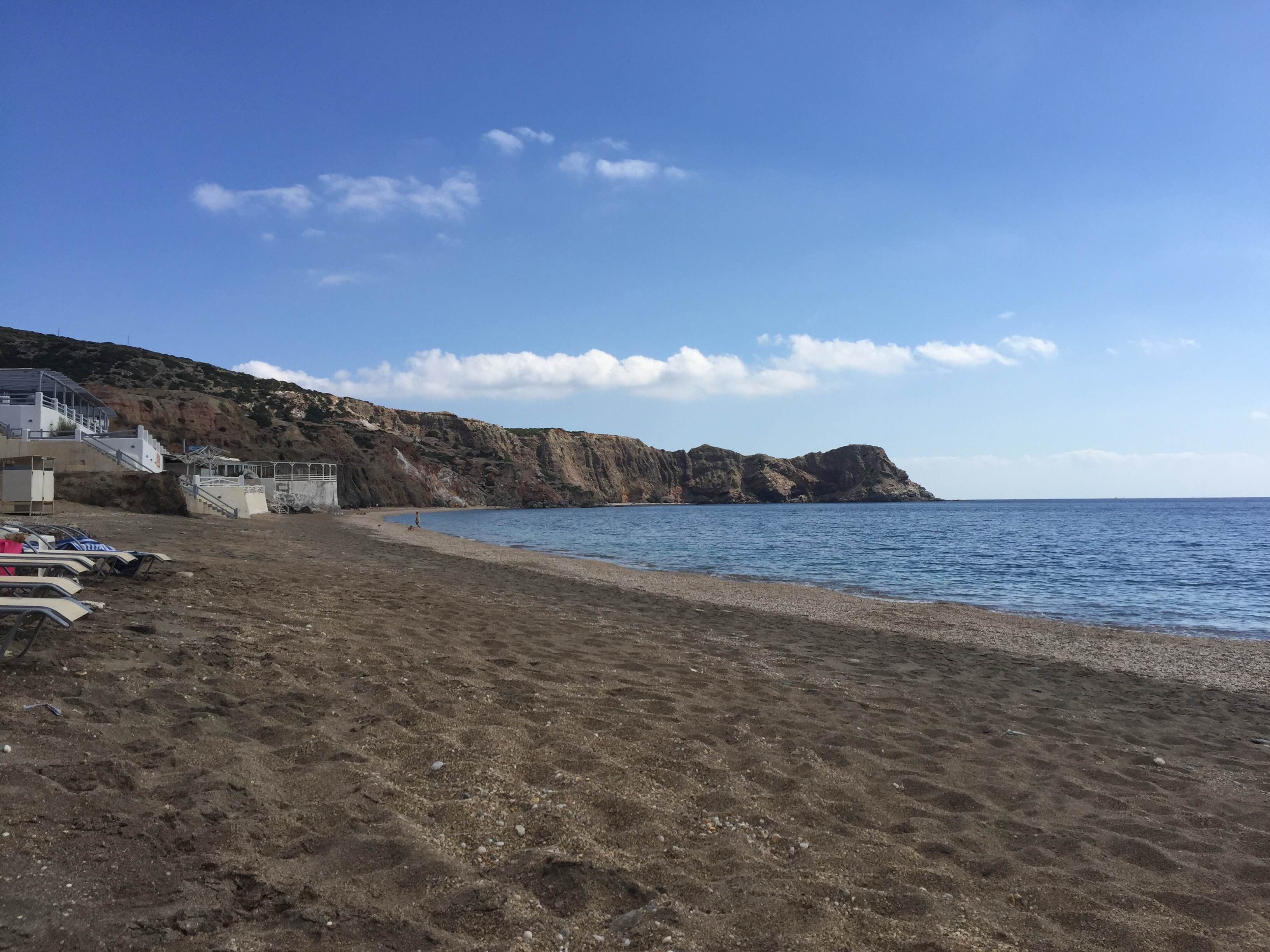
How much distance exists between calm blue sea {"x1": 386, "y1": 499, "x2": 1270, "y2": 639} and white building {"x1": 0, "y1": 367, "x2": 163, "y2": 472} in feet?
50.9

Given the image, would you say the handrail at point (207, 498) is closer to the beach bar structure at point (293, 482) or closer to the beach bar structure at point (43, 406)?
the beach bar structure at point (43, 406)

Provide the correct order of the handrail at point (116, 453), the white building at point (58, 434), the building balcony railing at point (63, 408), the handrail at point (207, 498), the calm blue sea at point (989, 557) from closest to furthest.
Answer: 1. the calm blue sea at point (989, 557)
2. the white building at point (58, 434)
3. the handrail at point (116, 453)
4. the handrail at point (207, 498)
5. the building balcony railing at point (63, 408)

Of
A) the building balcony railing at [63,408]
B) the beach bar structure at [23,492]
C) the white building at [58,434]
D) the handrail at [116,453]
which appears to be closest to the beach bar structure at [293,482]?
the building balcony railing at [63,408]

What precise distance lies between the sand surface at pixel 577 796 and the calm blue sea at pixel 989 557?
32.5ft

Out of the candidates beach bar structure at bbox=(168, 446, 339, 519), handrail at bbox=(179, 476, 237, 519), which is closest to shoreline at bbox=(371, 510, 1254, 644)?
handrail at bbox=(179, 476, 237, 519)

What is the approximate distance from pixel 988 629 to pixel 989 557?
19847mm

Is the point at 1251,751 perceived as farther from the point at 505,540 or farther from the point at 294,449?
the point at 294,449

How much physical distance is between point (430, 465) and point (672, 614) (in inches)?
3212

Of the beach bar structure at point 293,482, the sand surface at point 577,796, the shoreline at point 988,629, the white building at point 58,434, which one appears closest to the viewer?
the sand surface at point 577,796

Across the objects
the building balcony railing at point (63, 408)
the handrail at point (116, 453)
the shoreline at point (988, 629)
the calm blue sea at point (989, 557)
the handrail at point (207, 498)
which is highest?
the building balcony railing at point (63, 408)

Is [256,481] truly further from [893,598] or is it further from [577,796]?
[577,796]

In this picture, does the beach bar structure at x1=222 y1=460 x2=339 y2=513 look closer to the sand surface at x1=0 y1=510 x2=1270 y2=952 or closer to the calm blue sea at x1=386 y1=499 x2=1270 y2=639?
the calm blue sea at x1=386 y1=499 x2=1270 y2=639

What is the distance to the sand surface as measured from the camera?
9.46 feet

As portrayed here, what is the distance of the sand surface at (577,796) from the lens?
288 centimetres
